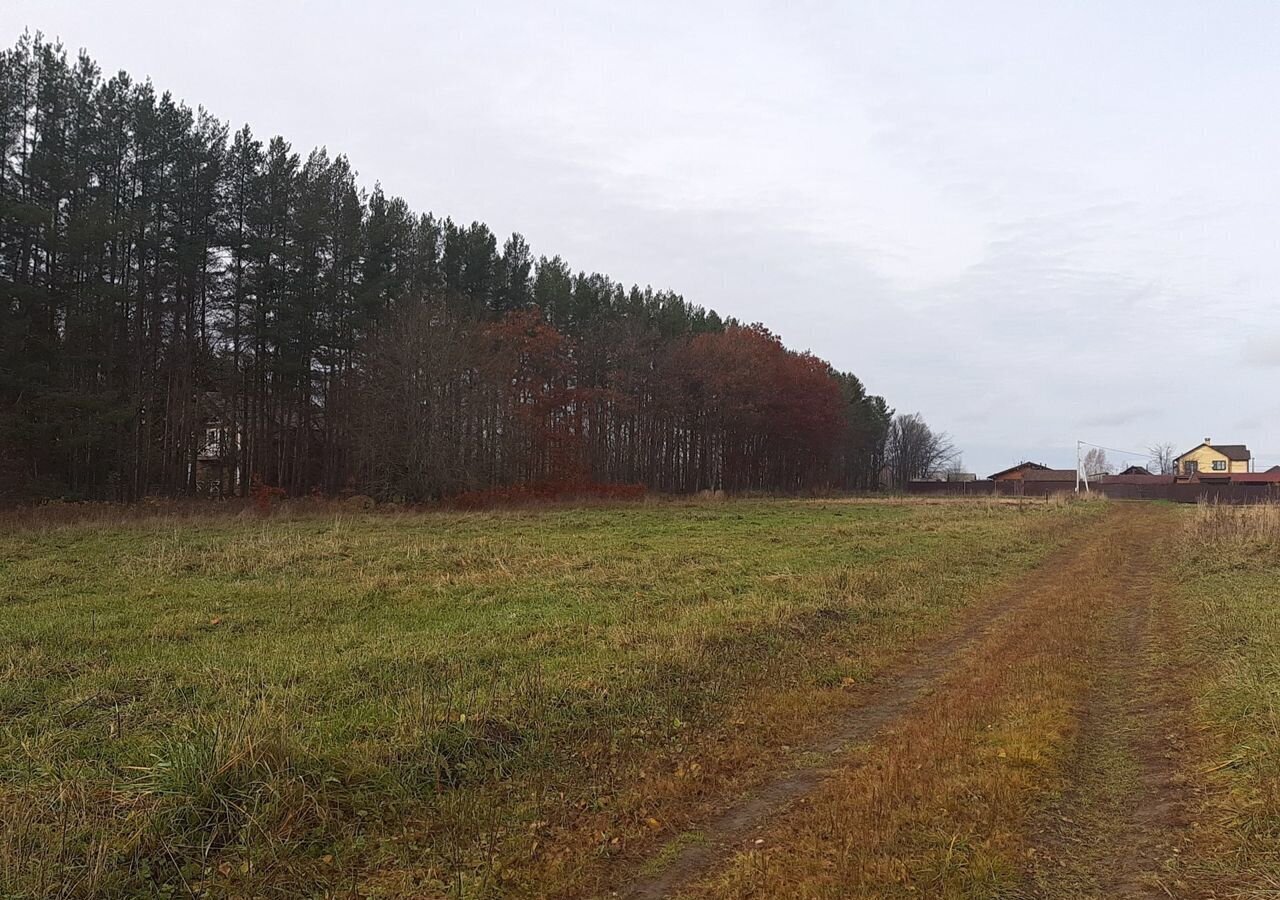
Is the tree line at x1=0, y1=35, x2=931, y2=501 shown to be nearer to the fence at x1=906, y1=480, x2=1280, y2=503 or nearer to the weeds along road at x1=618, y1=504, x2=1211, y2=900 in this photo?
the weeds along road at x1=618, y1=504, x2=1211, y2=900

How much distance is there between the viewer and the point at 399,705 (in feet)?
20.6

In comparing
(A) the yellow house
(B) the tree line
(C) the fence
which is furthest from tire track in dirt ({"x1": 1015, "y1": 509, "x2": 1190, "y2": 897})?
(A) the yellow house

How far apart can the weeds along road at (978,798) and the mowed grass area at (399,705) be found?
1.51ft

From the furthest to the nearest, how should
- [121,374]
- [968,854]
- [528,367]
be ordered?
[528,367] < [121,374] < [968,854]

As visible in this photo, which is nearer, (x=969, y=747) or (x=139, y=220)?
(x=969, y=747)

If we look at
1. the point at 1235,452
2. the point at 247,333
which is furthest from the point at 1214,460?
the point at 247,333

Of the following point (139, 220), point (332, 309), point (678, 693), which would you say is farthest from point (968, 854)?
point (332, 309)

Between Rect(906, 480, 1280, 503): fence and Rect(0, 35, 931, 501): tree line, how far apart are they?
4198cm

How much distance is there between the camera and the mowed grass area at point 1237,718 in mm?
4031

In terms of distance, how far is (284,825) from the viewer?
171 inches

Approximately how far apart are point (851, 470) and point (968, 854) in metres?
94.1

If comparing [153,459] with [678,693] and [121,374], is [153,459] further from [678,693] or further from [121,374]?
[678,693]

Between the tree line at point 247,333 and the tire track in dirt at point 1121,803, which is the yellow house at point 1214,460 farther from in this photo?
the tire track in dirt at point 1121,803

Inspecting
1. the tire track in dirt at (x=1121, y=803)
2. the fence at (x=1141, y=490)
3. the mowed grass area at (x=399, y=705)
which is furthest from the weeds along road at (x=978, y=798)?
the fence at (x=1141, y=490)
